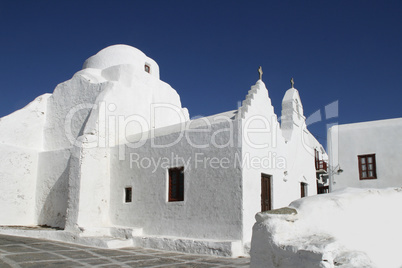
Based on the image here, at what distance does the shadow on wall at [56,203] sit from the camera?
36.3ft

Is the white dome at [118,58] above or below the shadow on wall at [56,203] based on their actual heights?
above

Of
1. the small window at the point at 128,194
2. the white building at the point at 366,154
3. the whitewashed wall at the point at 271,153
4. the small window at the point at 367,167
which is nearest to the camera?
the whitewashed wall at the point at 271,153

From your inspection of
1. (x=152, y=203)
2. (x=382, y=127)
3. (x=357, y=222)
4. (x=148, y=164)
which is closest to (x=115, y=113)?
(x=148, y=164)

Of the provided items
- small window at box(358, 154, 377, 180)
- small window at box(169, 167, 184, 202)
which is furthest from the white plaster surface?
small window at box(358, 154, 377, 180)

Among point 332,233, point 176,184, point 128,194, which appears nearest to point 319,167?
point 176,184

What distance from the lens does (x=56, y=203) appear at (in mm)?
11305

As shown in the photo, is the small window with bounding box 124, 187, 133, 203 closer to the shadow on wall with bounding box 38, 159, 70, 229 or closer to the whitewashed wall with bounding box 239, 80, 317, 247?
the shadow on wall with bounding box 38, 159, 70, 229

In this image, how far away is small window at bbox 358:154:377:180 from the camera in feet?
44.7

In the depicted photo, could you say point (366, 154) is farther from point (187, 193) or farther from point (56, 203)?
point (56, 203)

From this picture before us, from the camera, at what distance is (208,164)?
8617mm

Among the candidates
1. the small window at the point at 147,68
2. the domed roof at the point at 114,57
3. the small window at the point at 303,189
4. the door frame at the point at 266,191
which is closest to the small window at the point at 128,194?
the door frame at the point at 266,191

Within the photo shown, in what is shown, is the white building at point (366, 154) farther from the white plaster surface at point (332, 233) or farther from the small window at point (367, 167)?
the white plaster surface at point (332, 233)

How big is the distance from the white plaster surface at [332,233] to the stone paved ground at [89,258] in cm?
248

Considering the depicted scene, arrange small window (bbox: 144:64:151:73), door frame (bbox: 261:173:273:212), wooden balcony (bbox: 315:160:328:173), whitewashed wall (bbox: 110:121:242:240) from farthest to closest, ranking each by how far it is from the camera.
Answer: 1. wooden balcony (bbox: 315:160:328:173)
2. small window (bbox: 144:64:151:73)
3. door frame (bbox: 261:173:273:212)
4. whitewashed wall (bbox: 110:121:242:240)
